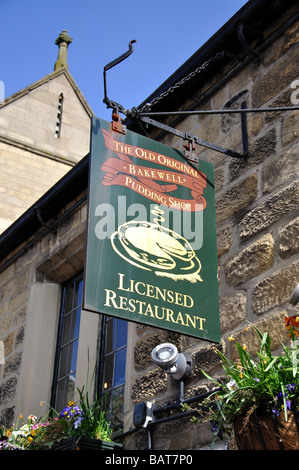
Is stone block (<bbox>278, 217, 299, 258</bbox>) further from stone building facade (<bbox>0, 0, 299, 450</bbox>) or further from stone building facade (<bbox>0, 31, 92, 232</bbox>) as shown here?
stone building facade (<bbox>0, 31, 92, 232</bbox>)

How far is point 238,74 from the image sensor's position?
625cm

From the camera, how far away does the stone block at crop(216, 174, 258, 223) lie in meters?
5.54

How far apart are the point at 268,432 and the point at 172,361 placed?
1.55 metres

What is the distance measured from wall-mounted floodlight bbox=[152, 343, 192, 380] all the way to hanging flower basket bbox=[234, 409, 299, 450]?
137cm

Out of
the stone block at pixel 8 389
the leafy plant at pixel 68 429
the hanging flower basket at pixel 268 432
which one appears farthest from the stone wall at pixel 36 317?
the hanging flower basket at pixel 268 432

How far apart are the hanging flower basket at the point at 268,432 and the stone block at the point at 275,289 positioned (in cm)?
119

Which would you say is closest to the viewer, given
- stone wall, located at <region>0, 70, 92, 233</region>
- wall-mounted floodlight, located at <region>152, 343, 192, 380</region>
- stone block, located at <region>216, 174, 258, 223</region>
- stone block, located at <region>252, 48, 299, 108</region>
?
wall-mounted floodlight, located at <region>152, 343, 192, 380</region>

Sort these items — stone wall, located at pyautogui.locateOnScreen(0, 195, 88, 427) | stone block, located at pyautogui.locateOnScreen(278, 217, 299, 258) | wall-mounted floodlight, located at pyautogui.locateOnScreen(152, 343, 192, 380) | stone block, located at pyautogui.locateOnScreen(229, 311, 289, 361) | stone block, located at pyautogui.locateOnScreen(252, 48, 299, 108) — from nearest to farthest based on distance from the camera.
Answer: stone block, located at pyautogui.locateOnScreen(229, 311, 289, 361) < stone block, located at pyautogui.locateOnScreen(278, 217, 299, 258) < wall-mounted floodlight, located at pyautogui.locateOnScreen(152, 343, 192, 380) < stone block, located at pyautogui.locateOnScreen(252, 48, 299, 108) < stone wall, located at pyautogui.locateOnScreen(0, 195, 88, 427)

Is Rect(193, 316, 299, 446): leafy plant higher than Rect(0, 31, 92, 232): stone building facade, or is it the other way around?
Rect(0, 31, 92, 232): stone building facade

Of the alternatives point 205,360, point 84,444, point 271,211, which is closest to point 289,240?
point 271,211

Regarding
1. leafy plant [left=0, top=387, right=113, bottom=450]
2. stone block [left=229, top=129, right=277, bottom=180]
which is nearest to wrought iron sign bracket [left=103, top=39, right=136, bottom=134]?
stone block [left=229, top=129, right=277, bottom=180]

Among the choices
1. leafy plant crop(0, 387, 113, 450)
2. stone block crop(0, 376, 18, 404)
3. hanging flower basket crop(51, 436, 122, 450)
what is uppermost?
stone block crop(0, 376, 18, 404)
